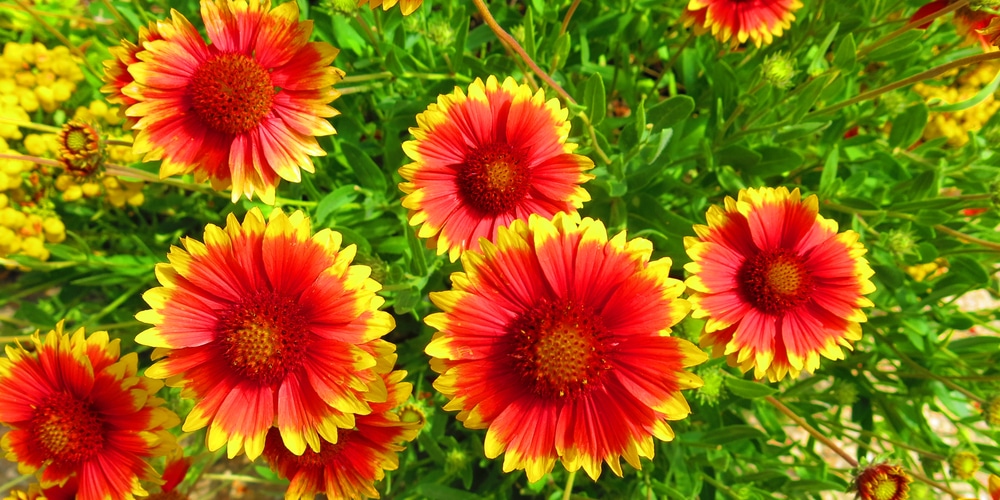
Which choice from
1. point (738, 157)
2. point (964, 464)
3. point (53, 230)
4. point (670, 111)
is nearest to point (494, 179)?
point (670, 111)

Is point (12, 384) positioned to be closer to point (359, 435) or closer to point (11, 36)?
point (359, 435)

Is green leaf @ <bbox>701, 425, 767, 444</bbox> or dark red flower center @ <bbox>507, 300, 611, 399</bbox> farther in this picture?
green leaf @ <bbox>701, 425, 767, 444</bbox>

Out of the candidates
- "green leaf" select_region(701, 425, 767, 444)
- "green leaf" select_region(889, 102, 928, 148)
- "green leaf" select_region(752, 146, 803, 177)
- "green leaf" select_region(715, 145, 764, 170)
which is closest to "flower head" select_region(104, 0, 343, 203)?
"green leaf" select_region(715, 145, 764, 170)

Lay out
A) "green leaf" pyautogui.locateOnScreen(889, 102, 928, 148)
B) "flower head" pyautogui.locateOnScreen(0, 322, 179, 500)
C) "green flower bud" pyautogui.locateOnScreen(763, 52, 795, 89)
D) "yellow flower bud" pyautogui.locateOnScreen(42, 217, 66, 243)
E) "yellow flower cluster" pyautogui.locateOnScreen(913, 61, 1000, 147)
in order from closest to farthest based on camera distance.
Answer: "flower head" pyautogui.locateOnScreen(0, 322, 179, 500) < "green flower bud" pyautogui.locateOnScreen(763, 52, 795, 89) < "green leaf" pyautogui.locateOnScreen(889, 102, 928, 148) < "yellow flower bud" pyautogui.locateOnScreen(42, 217, 66, 243) < "yellow flower cluster" pyautogui.locateOnScreen(913, 61, 1000, 147)

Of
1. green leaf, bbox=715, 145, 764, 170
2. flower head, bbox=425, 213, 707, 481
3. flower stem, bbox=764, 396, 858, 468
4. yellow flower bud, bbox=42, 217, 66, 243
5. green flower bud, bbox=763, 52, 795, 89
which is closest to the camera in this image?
flower head, bbox=425, 213, 707, 481

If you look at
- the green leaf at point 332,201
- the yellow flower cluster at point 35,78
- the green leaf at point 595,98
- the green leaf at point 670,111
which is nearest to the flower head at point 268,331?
the green leaf at point 332,201

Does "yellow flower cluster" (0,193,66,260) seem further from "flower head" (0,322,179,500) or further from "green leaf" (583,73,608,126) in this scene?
"green leaf" (583,73,608,126)
